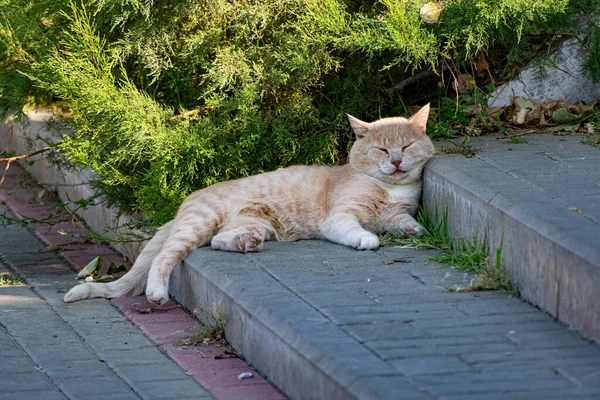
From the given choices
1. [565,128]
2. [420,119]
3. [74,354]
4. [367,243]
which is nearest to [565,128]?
[565,128]

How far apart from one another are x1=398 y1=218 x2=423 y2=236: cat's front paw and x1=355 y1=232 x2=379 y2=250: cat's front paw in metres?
0.26

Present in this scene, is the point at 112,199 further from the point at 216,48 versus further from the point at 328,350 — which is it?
the point at 328,350

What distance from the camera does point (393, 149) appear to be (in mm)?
5449

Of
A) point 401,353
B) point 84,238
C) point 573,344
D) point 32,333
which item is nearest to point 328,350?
point 401,353

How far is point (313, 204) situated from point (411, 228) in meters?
0.69

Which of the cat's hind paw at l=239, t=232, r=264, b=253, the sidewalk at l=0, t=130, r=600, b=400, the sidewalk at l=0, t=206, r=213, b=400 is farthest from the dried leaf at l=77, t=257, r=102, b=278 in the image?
the cat's hind paw at l=239, t=232, r=264, b=253

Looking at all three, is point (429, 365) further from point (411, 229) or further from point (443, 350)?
point (411, 229)

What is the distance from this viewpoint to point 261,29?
6254 millimetres

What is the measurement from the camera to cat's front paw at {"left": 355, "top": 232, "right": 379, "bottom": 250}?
504 cm

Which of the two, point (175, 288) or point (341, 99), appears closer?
point (175, 288)

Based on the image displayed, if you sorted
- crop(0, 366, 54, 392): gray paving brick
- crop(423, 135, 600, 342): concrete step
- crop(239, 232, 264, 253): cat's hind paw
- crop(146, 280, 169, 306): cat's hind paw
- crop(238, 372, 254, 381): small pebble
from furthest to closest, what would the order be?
crop(239, 232, 264, 253): cat's hind paw
crop(146, 280, 169, 306): cat's hind paw
crop(238, 372, 254, 381): small pebble
crop(0, 366, 54, 392): gray paving brick
crop(423, 135, 600, 342): concrete step

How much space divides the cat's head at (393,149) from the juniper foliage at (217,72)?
0.43m

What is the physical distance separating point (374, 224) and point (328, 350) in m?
2.03

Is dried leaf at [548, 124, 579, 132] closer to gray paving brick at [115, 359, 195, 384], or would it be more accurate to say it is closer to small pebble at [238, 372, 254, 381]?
small pebble at [238, 372, 254, 381]
